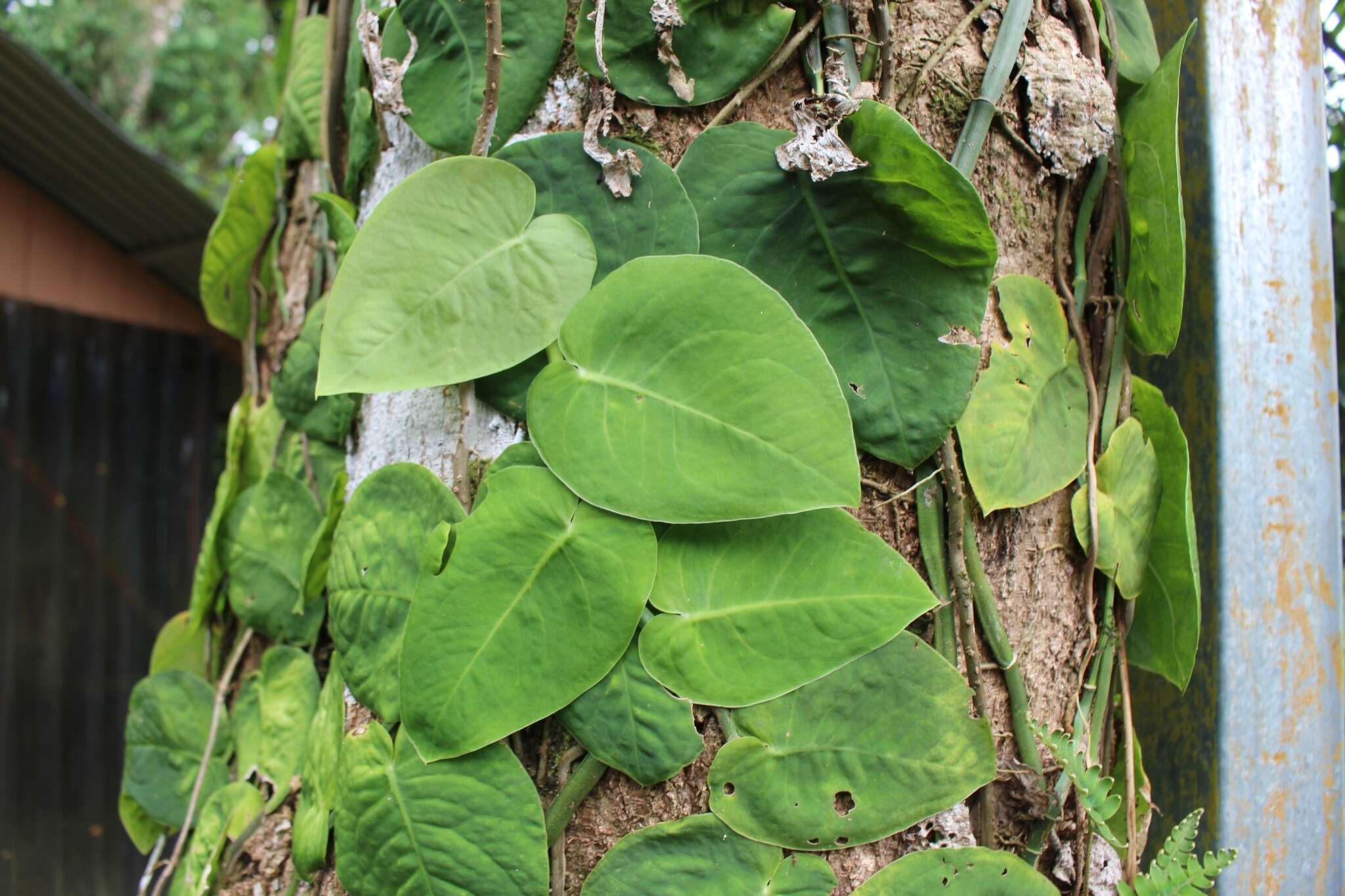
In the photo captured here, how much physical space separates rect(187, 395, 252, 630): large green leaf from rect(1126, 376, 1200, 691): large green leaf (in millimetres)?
571

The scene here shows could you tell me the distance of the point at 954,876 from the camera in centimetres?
40

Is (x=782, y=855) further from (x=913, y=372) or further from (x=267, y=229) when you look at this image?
(x=267, y=229)

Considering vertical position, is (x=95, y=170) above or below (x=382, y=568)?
above

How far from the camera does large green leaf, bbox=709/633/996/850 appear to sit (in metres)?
0.38

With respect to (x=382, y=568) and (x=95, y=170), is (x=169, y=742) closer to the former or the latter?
(x=382, y=568)

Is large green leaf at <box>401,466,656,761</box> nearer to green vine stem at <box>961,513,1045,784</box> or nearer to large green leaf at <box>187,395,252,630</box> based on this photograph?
green vine stem at <box>961,513,1045,784</box>

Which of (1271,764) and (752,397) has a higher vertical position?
(752,397)

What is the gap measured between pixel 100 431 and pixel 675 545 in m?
2.66

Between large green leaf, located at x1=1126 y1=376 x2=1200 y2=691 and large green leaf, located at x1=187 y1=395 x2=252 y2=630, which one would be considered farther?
large green leaf, located at x1=187 y1=395 x2=252 y2=630

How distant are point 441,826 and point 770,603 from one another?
180 mm

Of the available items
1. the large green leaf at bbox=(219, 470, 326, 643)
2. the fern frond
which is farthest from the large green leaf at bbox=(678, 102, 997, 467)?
the large green leaf at bbox=(219, 470, 326, 643)

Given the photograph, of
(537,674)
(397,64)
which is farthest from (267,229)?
(537,674)

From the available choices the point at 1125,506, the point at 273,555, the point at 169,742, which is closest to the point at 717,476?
the point at 1125,506

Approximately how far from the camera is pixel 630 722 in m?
0.38
